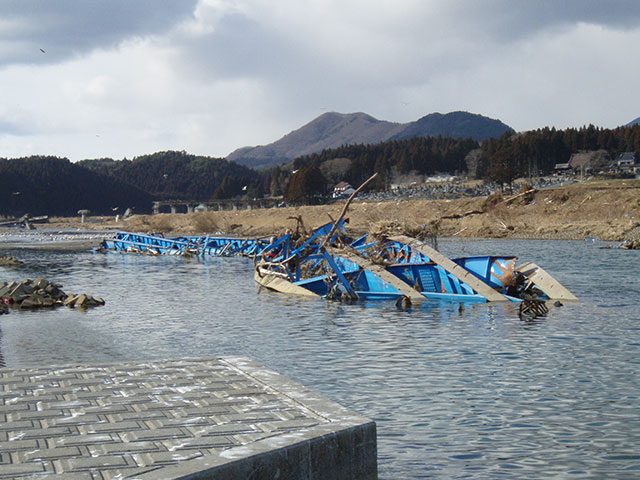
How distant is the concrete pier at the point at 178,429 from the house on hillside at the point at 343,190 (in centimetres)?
14811

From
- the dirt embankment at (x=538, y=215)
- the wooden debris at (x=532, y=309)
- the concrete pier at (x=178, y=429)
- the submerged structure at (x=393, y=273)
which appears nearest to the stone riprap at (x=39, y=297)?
the submerged structure at (x=393, y=273)

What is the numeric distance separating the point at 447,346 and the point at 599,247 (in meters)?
37.6

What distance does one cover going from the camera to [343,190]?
167500mm

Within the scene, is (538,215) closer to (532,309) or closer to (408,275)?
(408,275)

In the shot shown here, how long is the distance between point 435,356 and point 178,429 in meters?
8.22

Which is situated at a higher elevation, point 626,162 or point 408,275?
point 626,162

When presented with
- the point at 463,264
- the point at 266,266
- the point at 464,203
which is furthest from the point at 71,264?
the point at 464,203

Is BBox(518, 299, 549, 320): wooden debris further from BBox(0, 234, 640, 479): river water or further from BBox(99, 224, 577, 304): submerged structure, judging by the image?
BBox(99, 224, 577, 304): submerged structure

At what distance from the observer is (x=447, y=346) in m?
15.1

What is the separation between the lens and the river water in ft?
27.0

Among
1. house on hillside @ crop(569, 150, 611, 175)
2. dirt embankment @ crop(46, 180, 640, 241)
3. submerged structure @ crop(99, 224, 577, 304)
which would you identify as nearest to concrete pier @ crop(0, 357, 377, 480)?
submerged structure @ crop(99, 224, 577, 304)

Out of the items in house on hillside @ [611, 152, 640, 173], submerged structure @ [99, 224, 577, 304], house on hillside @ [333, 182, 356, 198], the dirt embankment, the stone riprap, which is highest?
house on hillside @ [611, 152, 640, 173]

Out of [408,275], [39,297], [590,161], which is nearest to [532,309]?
[408,275]

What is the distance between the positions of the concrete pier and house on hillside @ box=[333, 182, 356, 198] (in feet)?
486
